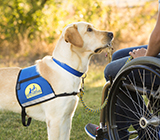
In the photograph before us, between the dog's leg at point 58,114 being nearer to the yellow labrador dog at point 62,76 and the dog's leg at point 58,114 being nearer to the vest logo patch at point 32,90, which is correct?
the yellow labrador dog at point 62,76

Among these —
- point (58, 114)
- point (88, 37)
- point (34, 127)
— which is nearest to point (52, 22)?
point (34, 127)

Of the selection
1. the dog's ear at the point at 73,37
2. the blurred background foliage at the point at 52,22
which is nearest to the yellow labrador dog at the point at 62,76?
the dog's ear at the point at 73,37

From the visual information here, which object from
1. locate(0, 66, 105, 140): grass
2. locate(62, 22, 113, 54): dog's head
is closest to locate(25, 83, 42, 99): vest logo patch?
locate(62, 22, 113, 54): dog's head

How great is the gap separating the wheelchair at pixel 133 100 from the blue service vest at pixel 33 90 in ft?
1.89

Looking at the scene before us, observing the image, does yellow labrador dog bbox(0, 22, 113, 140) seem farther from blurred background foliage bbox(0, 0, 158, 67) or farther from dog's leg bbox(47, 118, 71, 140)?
blurred background foliage bbox(0, 0, 158, 67)

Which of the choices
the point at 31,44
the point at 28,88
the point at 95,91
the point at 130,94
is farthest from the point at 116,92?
the point at 31,44

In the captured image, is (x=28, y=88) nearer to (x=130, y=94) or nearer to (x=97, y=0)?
(x=130, y=94)

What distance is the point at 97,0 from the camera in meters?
7.32

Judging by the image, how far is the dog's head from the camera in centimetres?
205

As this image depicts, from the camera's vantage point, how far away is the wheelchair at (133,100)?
1566 mm

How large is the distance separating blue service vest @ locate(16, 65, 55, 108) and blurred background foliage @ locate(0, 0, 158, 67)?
442cm

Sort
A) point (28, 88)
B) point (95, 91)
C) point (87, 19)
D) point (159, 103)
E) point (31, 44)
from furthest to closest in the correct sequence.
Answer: point (31, 44), point (87, 19), point (95, 91), point (28, 88), point (159, 103)

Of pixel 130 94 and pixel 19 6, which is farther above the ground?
pixel 19 6

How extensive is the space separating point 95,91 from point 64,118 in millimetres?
2681
